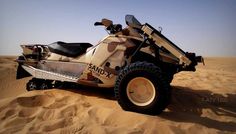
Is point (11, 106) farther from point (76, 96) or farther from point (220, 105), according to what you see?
point (220, 105)

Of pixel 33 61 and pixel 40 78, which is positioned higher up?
pixel 33 61

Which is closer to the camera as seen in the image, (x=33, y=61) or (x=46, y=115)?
(x=46, y=115)

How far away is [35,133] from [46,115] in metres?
0.69

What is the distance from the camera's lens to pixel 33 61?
6.13m

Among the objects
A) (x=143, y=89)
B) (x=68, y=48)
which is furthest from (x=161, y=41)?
(x=68, y=48)

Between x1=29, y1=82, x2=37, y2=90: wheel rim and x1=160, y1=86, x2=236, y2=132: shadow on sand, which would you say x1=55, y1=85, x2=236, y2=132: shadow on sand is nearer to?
x1=160, y1=86, x2=236, y2=132: shadow on sand

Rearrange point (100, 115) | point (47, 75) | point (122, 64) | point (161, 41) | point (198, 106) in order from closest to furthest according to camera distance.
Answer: point (100, 115) → point (161, 41) → point (122, 64) → point (198, 106) → point (47, 75)

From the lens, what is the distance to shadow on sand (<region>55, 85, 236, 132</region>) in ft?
13.1

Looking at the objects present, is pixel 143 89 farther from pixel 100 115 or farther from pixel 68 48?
pixel 68 48

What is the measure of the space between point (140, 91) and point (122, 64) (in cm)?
86

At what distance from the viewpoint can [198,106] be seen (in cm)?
511

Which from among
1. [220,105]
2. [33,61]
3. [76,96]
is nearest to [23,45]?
[33,61]

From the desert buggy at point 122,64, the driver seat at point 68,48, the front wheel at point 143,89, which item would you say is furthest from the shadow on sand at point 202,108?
the driver seat at point 68,48

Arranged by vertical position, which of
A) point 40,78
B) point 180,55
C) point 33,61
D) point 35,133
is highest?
point 180,55
